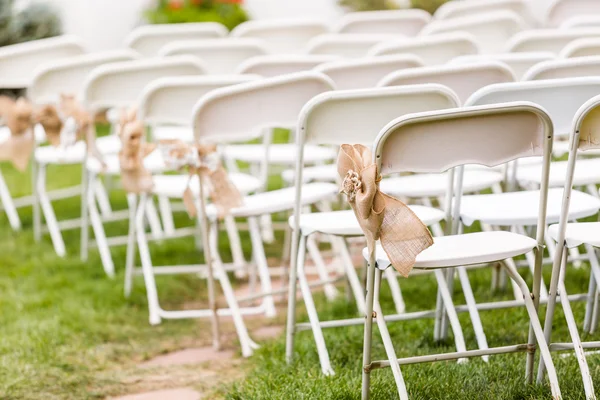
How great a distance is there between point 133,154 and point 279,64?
95cm

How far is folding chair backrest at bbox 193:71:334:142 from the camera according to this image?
3688 mm

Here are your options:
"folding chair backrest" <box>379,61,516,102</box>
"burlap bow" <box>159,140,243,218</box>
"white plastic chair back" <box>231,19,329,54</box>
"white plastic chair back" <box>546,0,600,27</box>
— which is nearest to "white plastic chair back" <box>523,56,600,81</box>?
"folding chair backrest" <box>379,61,516,102</box>

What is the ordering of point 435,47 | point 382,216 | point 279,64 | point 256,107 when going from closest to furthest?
point 382,216 < point 256,107 < point 279,64 < point 435,47

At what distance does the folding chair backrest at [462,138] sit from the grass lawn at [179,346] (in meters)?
0.81

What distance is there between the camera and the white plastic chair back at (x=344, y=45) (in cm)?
572

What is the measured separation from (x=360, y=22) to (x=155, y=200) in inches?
83.7

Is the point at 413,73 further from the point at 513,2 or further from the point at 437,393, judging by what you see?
the point at 513,2

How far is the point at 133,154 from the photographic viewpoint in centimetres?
424

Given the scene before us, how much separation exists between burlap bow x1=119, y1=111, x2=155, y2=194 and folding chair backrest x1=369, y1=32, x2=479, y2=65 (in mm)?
1485

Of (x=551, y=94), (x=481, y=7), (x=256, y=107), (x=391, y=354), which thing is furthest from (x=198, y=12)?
(x=391, y=354)

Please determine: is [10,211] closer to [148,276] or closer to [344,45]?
[148,276]

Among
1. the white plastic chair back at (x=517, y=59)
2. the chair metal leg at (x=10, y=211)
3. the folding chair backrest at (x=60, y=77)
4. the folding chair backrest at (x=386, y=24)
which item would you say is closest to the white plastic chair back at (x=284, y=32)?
the folding chair backrest at (x=386, y=24)

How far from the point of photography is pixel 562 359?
132 inches

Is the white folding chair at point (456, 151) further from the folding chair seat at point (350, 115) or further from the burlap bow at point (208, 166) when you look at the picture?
the burlap bow at point (208, 166)
